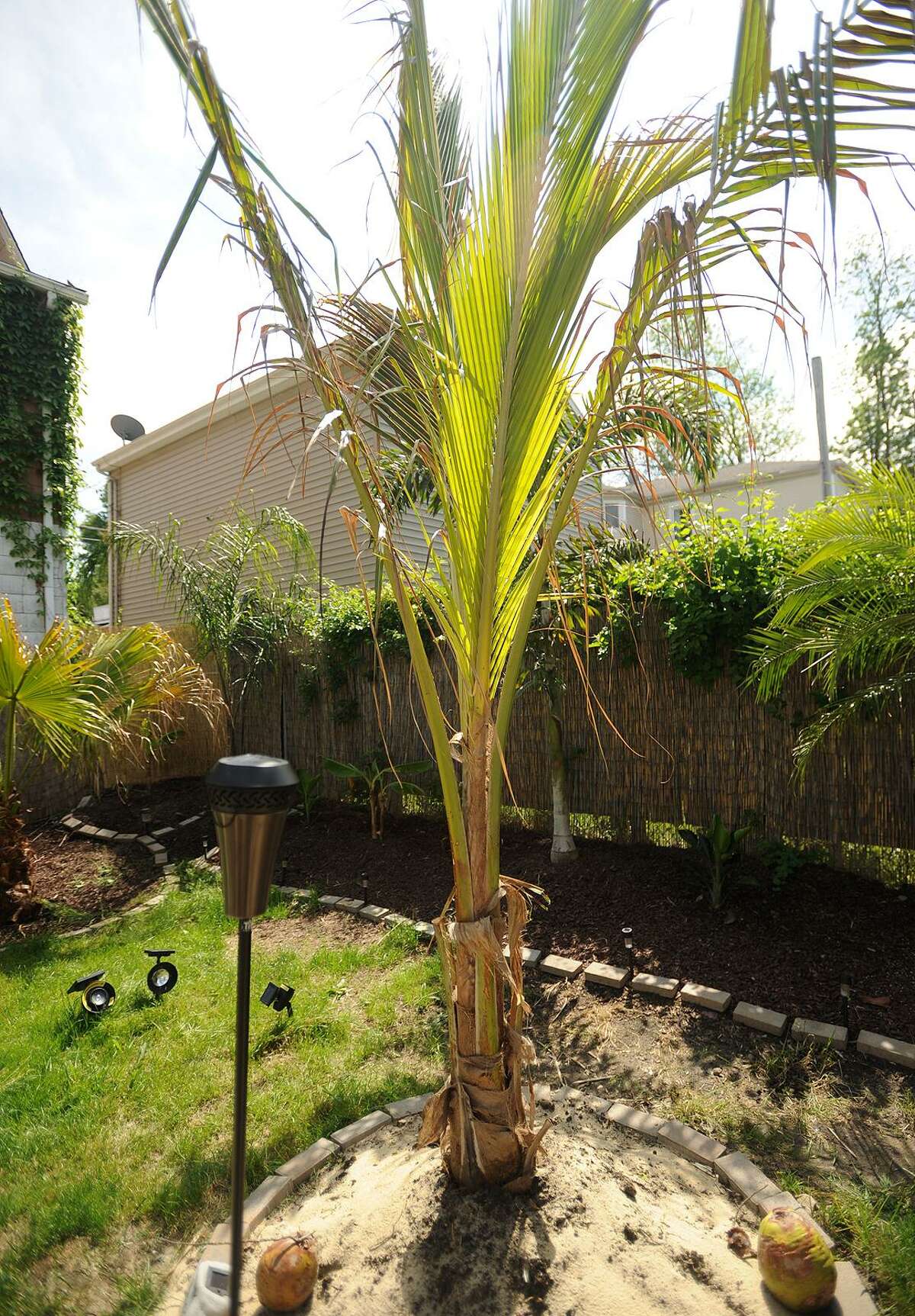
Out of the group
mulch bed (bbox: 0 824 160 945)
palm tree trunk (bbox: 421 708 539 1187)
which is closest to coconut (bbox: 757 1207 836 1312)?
palm tree trunk (bbox: 421 708 539 1187)

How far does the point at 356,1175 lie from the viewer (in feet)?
7.14

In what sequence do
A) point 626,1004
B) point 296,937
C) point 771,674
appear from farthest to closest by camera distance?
point 296,937
point 771,674
point 626,1004

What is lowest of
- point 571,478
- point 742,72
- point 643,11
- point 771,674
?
point 771,674

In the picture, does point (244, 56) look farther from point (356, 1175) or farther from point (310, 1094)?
point (310, 1094)

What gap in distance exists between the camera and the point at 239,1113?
146cm

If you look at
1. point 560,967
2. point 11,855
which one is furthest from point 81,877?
point 560,967

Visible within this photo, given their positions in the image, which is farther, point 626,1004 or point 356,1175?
point 626,1004

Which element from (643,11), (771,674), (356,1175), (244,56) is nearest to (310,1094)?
(356,1175)

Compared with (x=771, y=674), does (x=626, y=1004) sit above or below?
below

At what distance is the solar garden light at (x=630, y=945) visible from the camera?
3539mm

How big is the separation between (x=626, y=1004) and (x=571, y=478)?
102 inches

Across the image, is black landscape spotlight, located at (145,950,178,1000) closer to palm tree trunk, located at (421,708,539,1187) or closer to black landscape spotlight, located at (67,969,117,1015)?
black landscape spotlight, located at (67,969,117,1015)

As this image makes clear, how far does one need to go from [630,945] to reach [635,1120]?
1366 millimetres

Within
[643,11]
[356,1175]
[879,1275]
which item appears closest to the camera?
[643,11]
